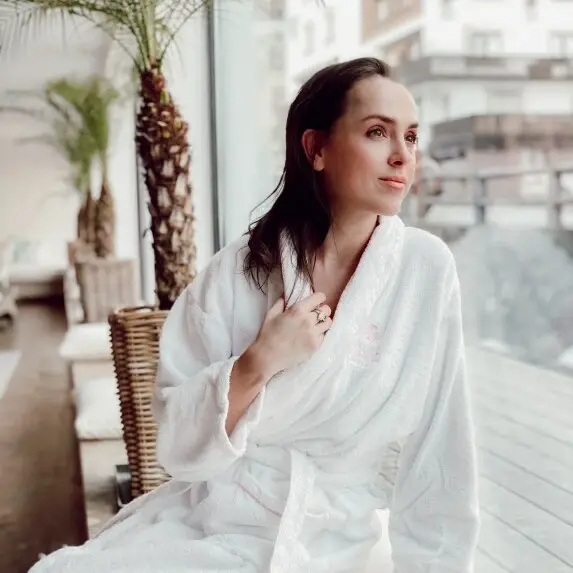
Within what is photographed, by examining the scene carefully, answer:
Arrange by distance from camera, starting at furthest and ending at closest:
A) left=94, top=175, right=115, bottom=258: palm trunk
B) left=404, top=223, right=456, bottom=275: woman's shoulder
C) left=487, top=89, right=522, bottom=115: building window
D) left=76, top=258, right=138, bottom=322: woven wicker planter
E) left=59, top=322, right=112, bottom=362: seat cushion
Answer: left=94, top=175, right=115, bottom=258: palm trunk → left=76, top=258, right=138, bottom=322: woven wicker planter → left=59, top=322, right=112, bottom=362: seat cushion → left=487, top=89, right=522, bottom=115: building window → left=404, top=223, right=456, bottom=275: woman's shoulder

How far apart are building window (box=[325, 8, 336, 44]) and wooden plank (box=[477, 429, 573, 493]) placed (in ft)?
3.91

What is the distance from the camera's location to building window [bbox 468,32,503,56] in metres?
1.57

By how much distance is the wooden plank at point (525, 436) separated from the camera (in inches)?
68.7

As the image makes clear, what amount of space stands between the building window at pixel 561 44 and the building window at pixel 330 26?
91cm

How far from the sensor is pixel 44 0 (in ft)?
7.15

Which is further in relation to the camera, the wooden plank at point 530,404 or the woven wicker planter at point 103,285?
the woven wicker planter at point 103,285

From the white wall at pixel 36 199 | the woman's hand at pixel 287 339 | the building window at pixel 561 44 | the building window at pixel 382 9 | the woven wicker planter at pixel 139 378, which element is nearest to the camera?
the woman's hand at pixel 287 339

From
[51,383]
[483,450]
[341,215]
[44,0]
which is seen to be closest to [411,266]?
[341,215]

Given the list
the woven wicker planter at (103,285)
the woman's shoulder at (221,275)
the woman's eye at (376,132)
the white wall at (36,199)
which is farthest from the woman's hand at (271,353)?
the white wall at (36,199)

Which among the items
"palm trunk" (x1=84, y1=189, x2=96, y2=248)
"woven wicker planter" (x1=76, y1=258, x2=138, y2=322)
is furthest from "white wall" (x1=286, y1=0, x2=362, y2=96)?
"palm trunk" (x1=84, y1=189, x2=96, y2=248)

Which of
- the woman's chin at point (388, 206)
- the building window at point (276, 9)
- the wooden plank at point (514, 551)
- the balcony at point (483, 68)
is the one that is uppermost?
the building window at point (276, 9)

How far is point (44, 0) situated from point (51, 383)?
112 inches

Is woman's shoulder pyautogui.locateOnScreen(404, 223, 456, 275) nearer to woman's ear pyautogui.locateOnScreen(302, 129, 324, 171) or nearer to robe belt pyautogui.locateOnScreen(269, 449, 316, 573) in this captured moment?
woman's ear pyautogui.locateOnScreen(302, 129, 324, 171)

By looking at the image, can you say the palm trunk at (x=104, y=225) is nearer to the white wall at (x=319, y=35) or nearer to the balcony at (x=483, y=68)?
the white wall at (x=319, y=35)
